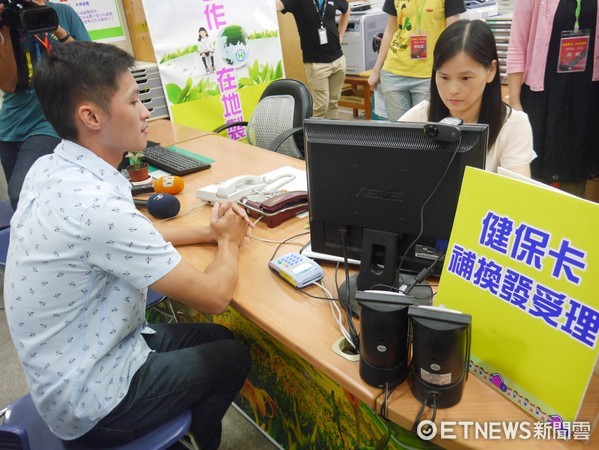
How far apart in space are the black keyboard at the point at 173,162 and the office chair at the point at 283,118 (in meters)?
0.48

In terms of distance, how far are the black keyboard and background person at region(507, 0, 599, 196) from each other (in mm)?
1555

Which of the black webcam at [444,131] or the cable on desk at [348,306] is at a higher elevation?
the black webcam at [444,131]

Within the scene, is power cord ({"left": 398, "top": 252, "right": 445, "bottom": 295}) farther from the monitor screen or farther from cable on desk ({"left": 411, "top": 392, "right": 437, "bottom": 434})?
cable on desk ({"left": 411, "top": 392, "right": 437, "bottom": 434})

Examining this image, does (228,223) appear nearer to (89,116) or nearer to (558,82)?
(89,116)

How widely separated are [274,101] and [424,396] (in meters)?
2.12

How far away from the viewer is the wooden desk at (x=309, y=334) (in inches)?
32.4

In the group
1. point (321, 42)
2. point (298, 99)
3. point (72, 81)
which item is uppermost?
point (72, 81)

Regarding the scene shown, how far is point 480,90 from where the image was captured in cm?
158

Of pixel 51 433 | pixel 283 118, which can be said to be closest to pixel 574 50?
pixel 283 118

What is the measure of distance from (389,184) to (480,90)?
2.51 feet

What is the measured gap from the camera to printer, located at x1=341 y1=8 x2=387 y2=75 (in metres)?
4.47

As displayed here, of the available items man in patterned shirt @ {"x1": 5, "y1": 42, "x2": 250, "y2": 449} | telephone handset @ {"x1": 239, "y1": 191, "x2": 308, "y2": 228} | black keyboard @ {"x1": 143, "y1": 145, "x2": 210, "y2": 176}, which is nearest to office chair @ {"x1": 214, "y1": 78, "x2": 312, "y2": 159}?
black keyboard @ {"x1": 143, "y1": 145, "x2": 210, "y2": 176}

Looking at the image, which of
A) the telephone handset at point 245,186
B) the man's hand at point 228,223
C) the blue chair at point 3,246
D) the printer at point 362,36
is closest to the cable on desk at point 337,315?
the man's hand at point 228,223

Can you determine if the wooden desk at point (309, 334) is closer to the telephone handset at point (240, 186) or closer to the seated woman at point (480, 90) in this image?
the telephone handset at point (240, 186)
